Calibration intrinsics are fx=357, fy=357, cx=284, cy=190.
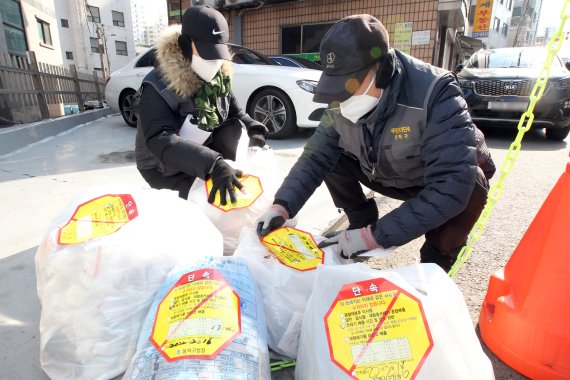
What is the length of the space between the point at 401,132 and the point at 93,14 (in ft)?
113

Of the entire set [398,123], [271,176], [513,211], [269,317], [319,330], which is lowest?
[513,211]

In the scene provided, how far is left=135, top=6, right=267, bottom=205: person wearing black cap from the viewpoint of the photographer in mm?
1534

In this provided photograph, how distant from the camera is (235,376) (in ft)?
2.55

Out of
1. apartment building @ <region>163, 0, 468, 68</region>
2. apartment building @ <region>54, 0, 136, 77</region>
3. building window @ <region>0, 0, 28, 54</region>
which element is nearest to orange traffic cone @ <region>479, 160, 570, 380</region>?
apartment building @ <region>163, 0, 468, 68</region>

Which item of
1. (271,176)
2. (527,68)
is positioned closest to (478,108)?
(527,68)

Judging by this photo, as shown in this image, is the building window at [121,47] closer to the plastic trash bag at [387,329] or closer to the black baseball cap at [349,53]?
the black baseball cap at [349,53]

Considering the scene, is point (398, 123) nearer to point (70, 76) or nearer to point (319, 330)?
point (319, 330)

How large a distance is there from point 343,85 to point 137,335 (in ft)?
3.20

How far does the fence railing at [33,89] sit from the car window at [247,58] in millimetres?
3093

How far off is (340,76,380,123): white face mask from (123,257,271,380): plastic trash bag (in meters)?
0.70

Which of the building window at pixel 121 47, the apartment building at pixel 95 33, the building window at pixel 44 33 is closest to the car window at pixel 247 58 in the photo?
the building window at pixel 44 33

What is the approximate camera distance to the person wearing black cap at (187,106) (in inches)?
60.4

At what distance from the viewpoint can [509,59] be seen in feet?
→ 17.2

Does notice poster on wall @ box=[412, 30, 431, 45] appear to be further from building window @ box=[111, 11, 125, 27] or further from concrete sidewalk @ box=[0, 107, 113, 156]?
building window @ box=[111, 11, 125, 27]
